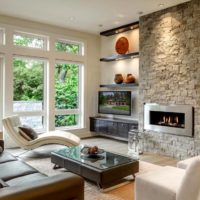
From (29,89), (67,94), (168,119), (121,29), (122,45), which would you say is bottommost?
(168,119)

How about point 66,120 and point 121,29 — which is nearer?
point 121,29

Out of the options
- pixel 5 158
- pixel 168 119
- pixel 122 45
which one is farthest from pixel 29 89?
pixel 168 119

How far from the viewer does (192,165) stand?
215cm

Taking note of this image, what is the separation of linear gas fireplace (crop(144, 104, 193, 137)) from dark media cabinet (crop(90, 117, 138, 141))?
541 millimetres

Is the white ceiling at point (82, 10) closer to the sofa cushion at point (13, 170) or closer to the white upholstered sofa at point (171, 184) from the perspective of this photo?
the sofa cushion at point (13, 170)

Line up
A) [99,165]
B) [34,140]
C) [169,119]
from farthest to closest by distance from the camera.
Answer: [169,119] → [34,140] → [99,165]

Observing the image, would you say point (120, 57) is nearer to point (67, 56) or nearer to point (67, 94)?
point (67, 56)

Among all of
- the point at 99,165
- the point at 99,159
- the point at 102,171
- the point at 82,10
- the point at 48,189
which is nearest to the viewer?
the point at 48,189

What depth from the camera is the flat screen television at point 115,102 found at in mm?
6555

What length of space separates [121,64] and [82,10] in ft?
7.16

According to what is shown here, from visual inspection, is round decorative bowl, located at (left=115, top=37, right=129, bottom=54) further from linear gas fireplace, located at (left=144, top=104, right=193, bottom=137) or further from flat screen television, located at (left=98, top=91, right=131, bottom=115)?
linear gas fireplace, located at (left=144, top=104, right=193, bottom=137)

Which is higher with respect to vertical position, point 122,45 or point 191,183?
point 122,45

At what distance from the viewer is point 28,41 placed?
6.29 metres

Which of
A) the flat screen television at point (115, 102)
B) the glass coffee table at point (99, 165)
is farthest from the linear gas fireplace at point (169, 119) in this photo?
the glass coffee table at point (99, 165)
